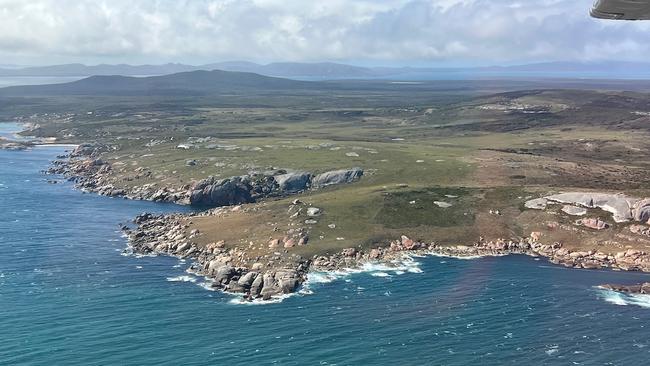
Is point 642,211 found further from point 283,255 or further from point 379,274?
point 283,255

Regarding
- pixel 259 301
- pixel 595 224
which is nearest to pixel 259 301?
pixel 259 301

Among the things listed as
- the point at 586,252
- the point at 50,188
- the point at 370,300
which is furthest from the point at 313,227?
the point at 50,188

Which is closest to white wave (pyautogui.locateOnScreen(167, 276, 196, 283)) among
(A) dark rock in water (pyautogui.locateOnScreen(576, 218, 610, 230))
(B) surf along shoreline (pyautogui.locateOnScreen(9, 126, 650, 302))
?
→ (B) surf along shoreline (pyautogui.locateOnScreen(9, 126, 650, 302))

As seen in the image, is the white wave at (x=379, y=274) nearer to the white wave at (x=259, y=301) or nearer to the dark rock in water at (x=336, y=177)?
the white wave at (x=259, y=301)

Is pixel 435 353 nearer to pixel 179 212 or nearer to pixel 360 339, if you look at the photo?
pixel 360 339

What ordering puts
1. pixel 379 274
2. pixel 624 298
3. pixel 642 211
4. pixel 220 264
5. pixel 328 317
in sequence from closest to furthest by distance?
pixel 328 317 → pixel 624 298 → pixel 379 274 → pixel 220 264 → pixel 642 211
